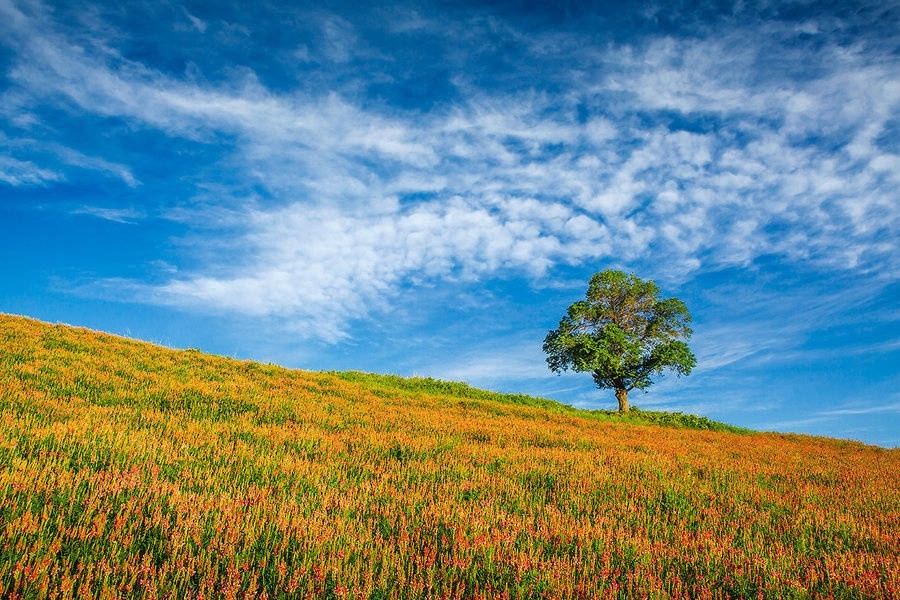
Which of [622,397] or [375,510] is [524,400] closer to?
[622,397]

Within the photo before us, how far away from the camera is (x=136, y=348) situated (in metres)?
20.4

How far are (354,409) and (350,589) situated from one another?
39.6ft

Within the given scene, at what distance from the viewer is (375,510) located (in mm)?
6086

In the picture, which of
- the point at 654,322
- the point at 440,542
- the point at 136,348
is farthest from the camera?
the point at 654,322

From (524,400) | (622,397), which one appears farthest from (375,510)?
(622,397)

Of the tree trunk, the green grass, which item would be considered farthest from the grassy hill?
the tree trunk

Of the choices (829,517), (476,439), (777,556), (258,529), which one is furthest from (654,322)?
(258,529)

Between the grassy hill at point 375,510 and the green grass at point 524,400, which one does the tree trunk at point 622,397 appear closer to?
the green grass at point 524,400

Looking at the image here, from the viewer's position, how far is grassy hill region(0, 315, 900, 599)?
414cm

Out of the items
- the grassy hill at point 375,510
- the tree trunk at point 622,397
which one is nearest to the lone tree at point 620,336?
the tree trunk at point 622,397

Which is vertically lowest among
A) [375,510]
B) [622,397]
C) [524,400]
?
[375,510]

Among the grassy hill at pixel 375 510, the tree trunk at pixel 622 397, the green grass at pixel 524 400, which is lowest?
the grassy hill at pixel 375 510

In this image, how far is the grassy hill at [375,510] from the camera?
→ 4.14 metres

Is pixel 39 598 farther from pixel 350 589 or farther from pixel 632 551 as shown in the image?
pixel 632 551
